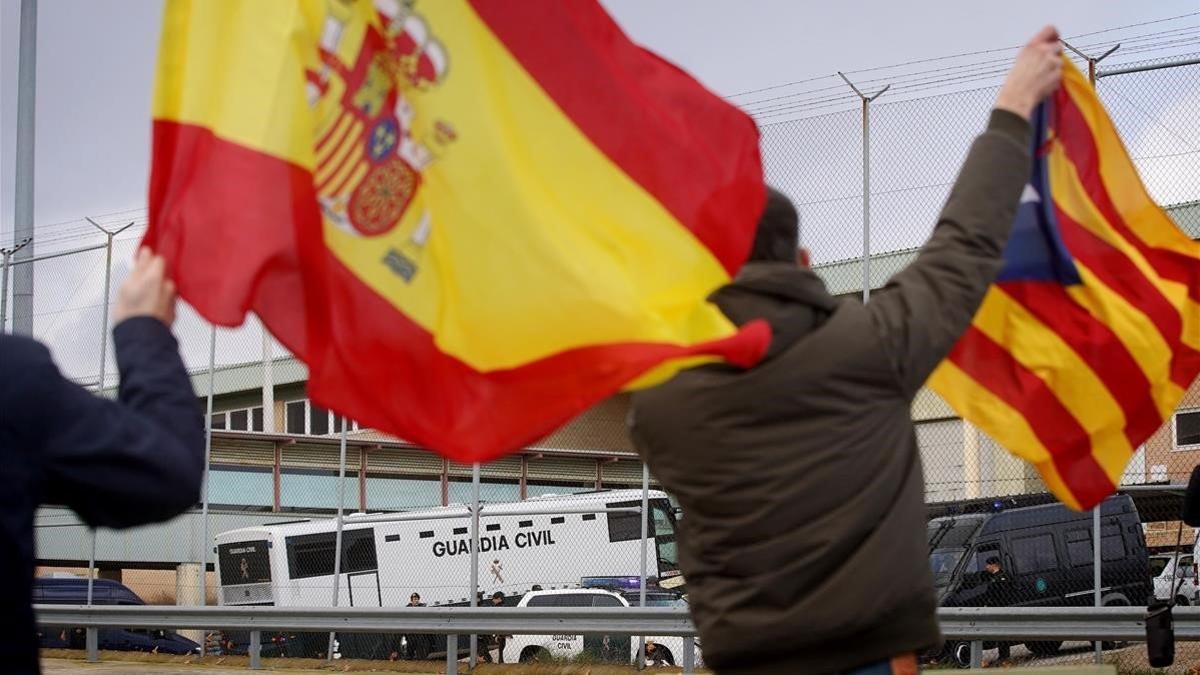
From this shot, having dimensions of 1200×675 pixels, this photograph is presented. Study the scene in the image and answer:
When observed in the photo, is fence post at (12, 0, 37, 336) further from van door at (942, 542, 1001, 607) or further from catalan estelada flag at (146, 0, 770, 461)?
catalan estelada flag at (146, 0, 770, 461)

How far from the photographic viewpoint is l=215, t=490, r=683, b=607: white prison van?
19.3 meters

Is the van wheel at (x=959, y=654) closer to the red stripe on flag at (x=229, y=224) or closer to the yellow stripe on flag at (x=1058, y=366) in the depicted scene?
the yellow stripe on flag at (x=1058, y=366)

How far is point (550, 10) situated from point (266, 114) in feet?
2.70

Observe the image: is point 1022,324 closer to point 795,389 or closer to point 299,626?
point 795,389

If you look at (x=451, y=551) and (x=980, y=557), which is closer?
(x=980, y=557)

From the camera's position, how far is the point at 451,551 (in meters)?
23.3

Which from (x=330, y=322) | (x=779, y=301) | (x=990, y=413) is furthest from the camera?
(x=990, y=413)

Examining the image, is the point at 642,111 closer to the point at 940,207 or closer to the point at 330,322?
the point at 330,322

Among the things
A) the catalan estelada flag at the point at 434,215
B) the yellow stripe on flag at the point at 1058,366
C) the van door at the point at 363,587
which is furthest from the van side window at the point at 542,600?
the catalan estelada flag at the point at 434,215

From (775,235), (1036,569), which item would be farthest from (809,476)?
(1036,569)

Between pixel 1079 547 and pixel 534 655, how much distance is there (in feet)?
20.1

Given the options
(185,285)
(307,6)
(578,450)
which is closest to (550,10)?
(307,6)

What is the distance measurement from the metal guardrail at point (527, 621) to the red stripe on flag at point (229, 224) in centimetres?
586

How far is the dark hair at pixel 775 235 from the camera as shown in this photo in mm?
3846
